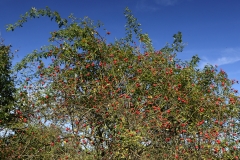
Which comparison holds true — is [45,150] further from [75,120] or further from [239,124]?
[239,124]

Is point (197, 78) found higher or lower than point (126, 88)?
higher

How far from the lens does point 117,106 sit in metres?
10.5

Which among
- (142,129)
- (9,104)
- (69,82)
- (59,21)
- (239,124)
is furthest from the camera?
(9,104)

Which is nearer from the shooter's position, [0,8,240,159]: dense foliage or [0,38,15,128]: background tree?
[0,8,240,159]: dense foliage

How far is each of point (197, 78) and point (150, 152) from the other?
633 centimetres

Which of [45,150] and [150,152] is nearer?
[150,152]

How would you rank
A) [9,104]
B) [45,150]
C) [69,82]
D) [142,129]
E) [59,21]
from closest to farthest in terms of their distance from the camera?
1. [142,129]
2. [45,150]
3. [69,82]
4. [59,21]
5. [9,104]

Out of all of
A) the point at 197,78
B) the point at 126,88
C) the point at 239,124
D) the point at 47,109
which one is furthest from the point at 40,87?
the point at 239,124

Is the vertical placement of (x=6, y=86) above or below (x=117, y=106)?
above

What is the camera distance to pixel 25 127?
1292 centimetres

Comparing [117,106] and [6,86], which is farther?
[6,86]

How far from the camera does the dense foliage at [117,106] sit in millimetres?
10539

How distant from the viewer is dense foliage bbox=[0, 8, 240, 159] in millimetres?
10539

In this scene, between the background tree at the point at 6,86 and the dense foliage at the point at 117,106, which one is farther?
the background tree at the point at 6,86
